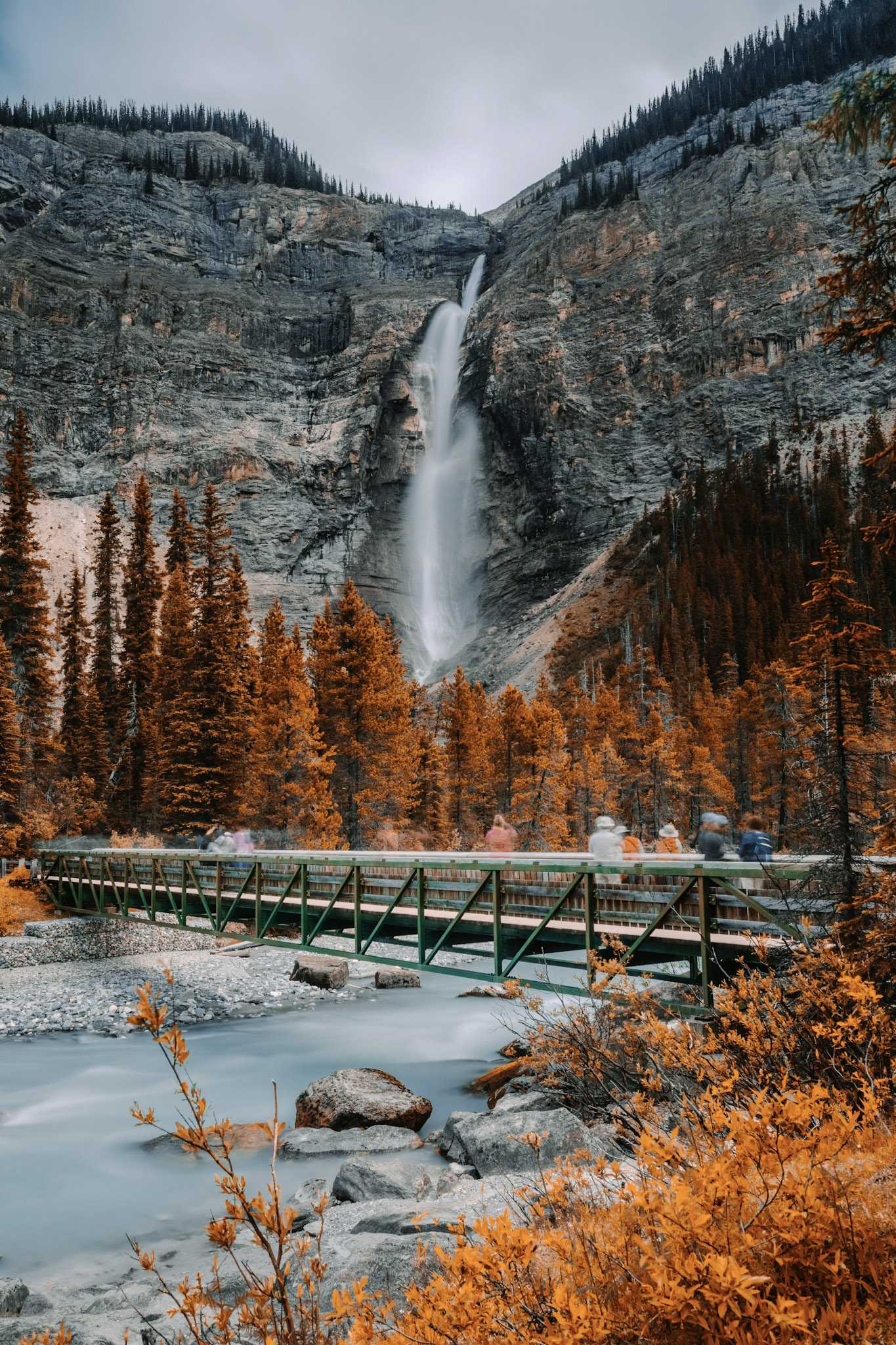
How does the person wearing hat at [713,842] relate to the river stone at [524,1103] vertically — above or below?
above

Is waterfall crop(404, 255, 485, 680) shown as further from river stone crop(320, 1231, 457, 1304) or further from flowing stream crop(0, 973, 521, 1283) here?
river stone crop(320, 1231, 457, 1304)

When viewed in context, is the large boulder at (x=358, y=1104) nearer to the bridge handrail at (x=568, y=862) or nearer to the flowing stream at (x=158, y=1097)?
the flowing stream at (x=158, y=1097)

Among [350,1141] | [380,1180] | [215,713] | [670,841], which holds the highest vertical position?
[215,713]

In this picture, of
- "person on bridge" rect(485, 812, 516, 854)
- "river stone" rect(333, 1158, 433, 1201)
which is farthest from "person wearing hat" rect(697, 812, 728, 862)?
"person on bridge" rect(485, 812, 516, 854)

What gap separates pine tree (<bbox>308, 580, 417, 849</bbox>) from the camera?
32.6 metres

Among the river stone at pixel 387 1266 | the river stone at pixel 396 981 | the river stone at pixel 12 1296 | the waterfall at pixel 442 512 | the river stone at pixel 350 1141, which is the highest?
the waterfall at pixel 442 512

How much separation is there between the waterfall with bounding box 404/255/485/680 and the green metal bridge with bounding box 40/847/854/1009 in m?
72.4

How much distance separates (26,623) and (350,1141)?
37.1 meters

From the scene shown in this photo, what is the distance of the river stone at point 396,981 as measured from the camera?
899 inches

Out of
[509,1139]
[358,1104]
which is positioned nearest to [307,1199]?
[509,1139]

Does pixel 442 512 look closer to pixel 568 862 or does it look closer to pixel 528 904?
pixel 528 904

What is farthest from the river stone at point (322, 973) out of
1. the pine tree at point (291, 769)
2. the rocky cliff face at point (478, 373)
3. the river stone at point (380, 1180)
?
the rocky cliff face at point (478, 373)

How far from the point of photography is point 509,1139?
916 centimetres

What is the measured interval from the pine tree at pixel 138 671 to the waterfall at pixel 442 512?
34.1 m
